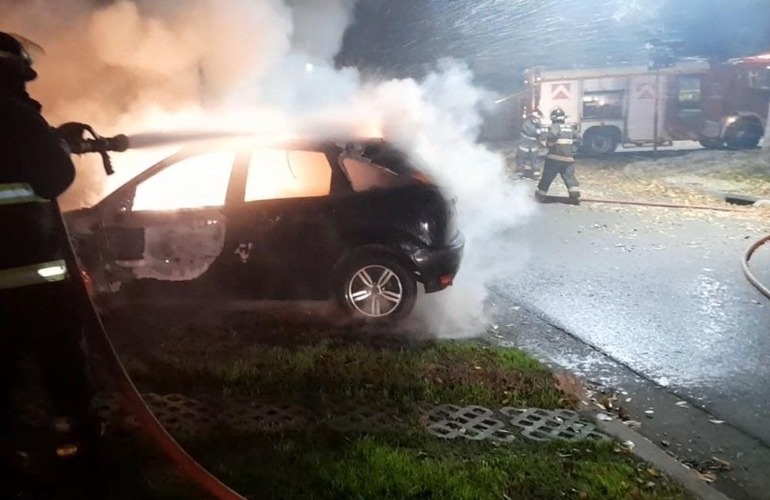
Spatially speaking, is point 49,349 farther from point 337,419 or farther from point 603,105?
point 603,105

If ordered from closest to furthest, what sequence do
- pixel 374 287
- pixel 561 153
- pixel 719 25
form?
pixel 374 287 < pixel 561 153 < pixel 719 25

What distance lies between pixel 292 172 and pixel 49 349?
121 inches

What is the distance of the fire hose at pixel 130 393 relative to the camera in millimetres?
3215

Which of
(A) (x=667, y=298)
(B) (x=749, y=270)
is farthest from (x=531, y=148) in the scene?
(A) (x=667, y=298)

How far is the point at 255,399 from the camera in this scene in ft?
14.5

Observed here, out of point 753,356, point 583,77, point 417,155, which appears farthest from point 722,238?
point 583,77

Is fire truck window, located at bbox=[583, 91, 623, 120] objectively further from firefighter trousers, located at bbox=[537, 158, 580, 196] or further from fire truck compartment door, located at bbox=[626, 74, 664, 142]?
firefighter trousers, located at bbox=[537, 158, 580, 196]

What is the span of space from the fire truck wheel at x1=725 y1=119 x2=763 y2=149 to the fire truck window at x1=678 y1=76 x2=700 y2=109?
127 centimetres

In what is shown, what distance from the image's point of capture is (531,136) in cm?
1630

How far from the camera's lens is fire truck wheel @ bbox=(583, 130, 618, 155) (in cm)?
2134

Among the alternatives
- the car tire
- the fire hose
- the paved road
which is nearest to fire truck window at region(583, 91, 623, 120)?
the paved road

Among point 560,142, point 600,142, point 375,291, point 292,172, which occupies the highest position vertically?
point 292,172

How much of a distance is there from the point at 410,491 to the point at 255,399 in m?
1.47

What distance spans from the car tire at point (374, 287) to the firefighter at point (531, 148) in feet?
A: 37.0
